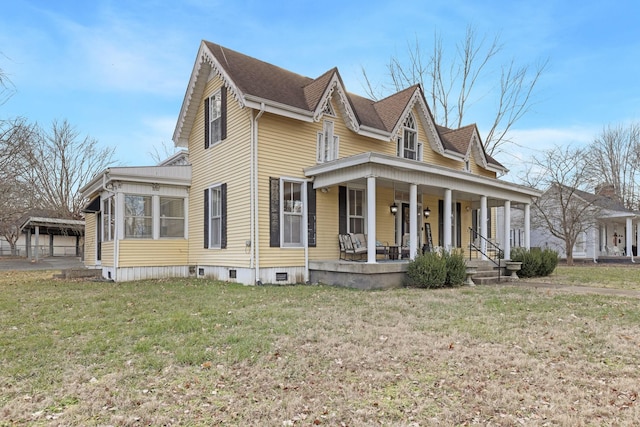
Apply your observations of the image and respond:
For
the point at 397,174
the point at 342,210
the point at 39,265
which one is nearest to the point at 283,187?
the point at 342,210

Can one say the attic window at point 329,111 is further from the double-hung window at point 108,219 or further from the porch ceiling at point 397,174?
the double-hung window at point 108,219

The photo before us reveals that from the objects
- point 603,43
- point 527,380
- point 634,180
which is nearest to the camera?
point 527,380

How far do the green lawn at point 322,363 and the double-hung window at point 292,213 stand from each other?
3977 mm

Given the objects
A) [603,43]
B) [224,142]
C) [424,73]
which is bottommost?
[224,142]

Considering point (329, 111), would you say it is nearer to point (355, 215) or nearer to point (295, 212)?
point (355, 215)

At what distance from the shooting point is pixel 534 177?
82.0 ft

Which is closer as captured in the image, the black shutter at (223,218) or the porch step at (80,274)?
the black shutter at (223,218)

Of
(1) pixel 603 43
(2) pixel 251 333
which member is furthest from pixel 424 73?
(2) pixel 251 333

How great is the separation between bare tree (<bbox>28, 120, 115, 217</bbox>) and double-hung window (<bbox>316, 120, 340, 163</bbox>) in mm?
27236

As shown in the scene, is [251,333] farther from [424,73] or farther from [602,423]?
[424,73]

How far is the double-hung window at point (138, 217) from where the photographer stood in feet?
42.7

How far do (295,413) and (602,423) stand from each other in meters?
2.41

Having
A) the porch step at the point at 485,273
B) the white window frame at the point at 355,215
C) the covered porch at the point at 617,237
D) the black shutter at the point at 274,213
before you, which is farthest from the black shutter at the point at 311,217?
the covered porch at the point at 617,237

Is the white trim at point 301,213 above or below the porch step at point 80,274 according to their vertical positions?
above
